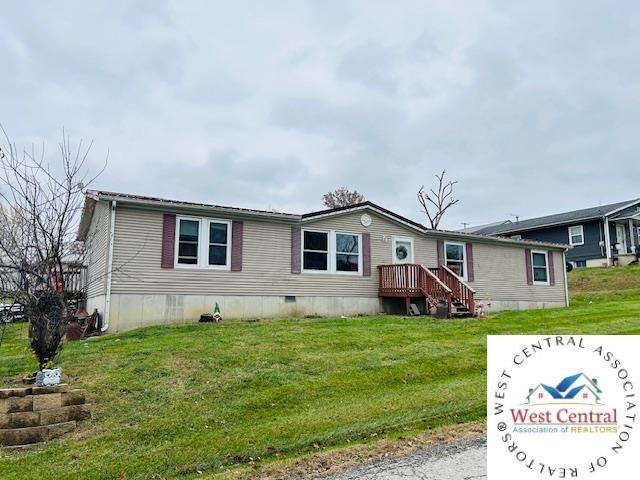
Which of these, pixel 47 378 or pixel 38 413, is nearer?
pixel 38 413

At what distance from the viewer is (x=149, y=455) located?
165 inches

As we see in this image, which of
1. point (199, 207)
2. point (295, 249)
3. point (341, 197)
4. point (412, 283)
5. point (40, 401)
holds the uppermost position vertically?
point (341, 197)

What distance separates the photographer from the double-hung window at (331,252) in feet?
46.3

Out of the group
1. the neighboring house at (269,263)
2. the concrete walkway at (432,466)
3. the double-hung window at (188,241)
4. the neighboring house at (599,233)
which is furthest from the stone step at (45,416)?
the neighboring house at (599,233)

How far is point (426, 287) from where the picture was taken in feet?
46.2

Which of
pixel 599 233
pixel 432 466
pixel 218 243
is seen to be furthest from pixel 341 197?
pixel 432 466

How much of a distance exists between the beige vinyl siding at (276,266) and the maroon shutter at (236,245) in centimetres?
15

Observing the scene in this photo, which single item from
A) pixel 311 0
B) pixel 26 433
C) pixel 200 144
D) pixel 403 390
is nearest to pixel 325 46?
pixel 311 0

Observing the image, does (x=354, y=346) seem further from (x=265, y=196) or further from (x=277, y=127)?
(x=265, y=196)

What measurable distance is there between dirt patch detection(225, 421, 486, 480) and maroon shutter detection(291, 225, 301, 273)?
30.7 ft

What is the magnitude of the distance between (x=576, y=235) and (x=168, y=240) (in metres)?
26.1

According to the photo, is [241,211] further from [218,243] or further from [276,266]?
[276,266]

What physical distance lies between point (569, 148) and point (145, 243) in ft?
66.8

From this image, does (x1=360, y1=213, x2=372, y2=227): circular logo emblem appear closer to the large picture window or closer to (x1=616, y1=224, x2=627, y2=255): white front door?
the large picture window
